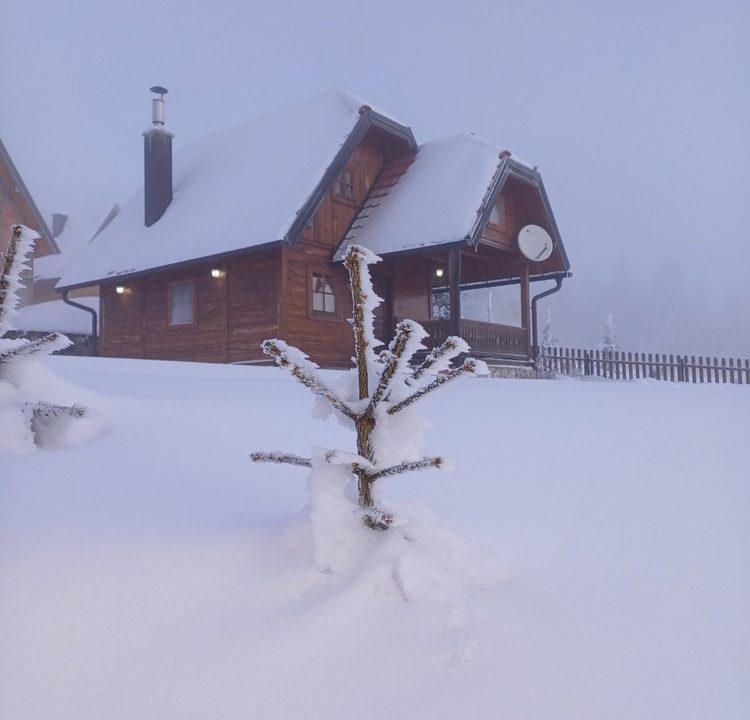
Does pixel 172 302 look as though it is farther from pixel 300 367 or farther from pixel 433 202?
pixel 300 367

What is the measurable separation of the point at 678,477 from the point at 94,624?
3146mm

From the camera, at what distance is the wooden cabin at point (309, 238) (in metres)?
12.7

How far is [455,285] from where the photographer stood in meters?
12.3

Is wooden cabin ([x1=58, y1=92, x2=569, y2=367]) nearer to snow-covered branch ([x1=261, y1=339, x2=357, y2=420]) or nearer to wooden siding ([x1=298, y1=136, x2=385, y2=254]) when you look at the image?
wooden siding ([x1=298, y1=136, x2=385, y2=254])

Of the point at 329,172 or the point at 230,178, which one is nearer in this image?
the point at 329,172

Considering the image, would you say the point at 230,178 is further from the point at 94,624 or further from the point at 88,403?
the point at 94,624

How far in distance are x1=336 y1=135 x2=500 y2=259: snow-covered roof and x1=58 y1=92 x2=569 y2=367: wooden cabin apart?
0.04 metres

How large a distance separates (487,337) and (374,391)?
1175cm

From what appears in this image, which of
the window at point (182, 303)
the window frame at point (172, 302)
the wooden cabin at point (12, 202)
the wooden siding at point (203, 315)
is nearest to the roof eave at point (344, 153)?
the wooden siding at point (203, 315)

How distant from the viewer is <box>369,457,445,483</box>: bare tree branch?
216cm

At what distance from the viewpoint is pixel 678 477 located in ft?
12.2

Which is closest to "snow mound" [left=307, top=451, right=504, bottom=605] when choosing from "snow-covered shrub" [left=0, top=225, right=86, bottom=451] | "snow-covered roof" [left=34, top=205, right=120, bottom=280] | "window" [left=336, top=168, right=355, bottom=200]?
"snow-covered shrub" [left=0, top=225, right=86, bottom=451]

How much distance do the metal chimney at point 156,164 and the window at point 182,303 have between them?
2406 mm

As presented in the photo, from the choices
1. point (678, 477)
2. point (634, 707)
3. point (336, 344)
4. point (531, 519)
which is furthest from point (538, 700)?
point (336, 344)
